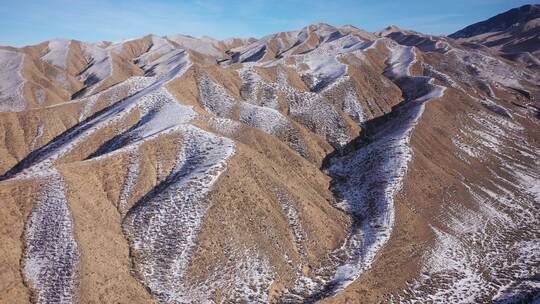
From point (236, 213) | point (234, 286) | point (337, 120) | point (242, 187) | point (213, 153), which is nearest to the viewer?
point (234, 286)

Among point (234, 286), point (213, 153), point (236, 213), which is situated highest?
point (213, 153)

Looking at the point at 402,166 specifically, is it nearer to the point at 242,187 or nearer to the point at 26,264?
the point at 242,187

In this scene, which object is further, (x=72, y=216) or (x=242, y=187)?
(x=242, y=187)

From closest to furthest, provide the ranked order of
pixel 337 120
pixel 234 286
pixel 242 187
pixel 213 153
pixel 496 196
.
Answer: pixel 234 286 → pixel 242 187 → pixel 213 153 → pixel 496 196 → pixel 337 120

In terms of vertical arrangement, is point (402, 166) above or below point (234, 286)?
above

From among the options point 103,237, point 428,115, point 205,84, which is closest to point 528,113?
point 428,115

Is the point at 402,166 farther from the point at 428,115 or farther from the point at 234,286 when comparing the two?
the point at 234,286
